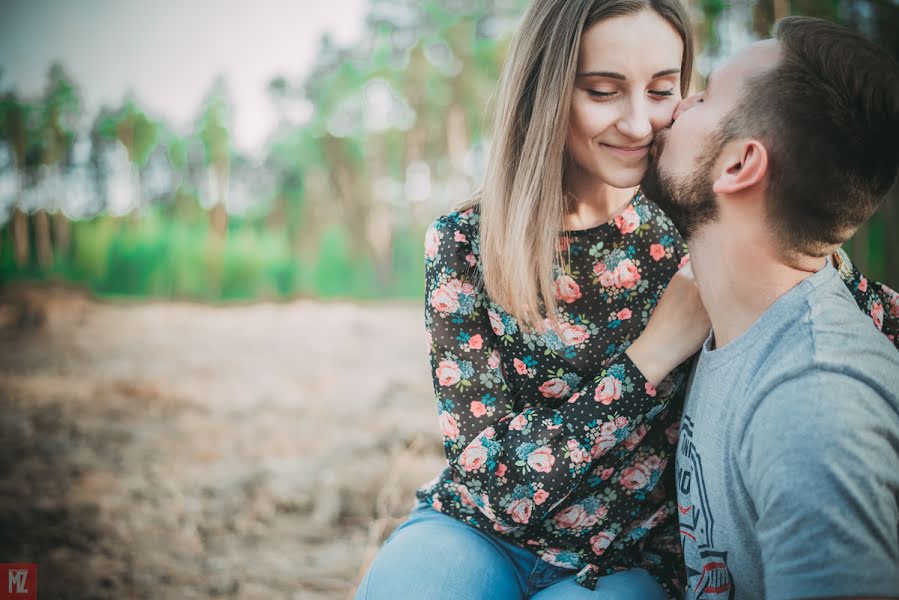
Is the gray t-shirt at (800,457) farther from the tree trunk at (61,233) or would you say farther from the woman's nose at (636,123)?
the tree trunk at (61,233)

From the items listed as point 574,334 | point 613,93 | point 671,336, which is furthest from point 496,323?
point 613,93

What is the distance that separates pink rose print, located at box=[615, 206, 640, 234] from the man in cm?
18

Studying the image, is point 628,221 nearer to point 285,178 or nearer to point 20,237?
point 285,178

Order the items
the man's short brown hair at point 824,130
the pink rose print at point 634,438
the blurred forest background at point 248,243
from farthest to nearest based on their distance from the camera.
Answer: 1. the blurred forest background at point 248,243
2. the pink rose print at point 634,438
3. the man's short brown hair at point 824,130

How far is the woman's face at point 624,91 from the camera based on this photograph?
1.43 m

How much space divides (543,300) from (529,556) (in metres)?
0.70

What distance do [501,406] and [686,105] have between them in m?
0.88

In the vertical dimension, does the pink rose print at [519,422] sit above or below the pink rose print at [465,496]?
above

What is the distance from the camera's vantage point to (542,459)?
4.67 ft

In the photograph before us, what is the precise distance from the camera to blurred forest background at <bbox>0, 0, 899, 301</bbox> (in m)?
7.28

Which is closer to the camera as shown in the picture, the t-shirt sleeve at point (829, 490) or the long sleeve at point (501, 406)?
the t-shirt sleeve at point (829, 490)

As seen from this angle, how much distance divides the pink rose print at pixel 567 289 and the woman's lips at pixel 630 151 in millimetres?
344

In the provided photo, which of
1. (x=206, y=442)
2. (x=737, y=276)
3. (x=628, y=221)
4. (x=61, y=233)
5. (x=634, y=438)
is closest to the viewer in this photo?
(x=737, y=276)

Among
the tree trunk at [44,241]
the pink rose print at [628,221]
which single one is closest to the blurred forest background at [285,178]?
the tree trunk at [44,241]
